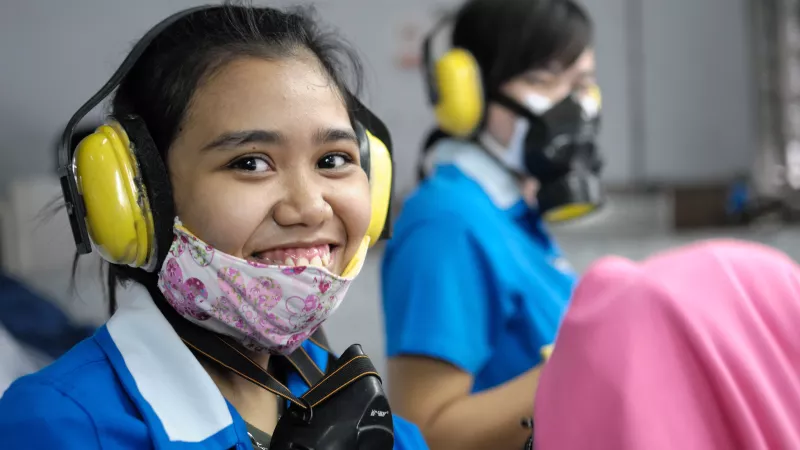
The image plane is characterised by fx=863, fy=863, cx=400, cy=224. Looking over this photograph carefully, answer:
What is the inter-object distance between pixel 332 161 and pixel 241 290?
19 centimetres

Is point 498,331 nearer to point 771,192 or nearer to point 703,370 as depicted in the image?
point 703,370

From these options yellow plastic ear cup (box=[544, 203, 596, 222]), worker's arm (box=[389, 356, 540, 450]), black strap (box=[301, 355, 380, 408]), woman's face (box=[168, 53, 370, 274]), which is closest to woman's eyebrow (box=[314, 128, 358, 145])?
woman's face (box=[168, 53, 370, 274])

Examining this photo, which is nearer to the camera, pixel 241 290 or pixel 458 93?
pixel 241 290

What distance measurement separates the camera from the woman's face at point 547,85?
187 cm

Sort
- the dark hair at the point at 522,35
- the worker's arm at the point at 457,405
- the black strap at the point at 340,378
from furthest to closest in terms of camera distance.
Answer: the dark hair at the point at 522,35
the worker's arm at the point at 457,405
the black strap at the point at 340,378

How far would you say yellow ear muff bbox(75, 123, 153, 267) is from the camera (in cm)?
95

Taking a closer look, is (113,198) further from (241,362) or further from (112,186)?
(241,362)

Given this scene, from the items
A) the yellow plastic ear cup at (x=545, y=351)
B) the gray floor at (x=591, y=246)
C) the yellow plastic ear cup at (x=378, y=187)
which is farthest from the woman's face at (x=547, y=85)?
the gray floor at (x=591, y=246)

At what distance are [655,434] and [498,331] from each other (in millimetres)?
843

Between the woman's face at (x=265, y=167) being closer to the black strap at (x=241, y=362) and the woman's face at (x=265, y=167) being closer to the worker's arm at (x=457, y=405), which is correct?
the black strap at (x=241, y=362)

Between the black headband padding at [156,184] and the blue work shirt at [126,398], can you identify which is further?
the black headband padding at [156,184]

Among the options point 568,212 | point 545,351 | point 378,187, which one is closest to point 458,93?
point 568,212

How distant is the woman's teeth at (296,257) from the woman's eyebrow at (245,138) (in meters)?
0.12

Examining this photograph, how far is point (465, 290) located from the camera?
1591 millimetres
